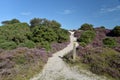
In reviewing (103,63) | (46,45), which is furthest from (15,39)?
(103,63)

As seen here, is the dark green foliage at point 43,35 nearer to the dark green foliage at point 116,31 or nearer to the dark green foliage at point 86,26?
the dark green foliage at point 116,31

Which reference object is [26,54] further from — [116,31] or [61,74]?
[116,31]

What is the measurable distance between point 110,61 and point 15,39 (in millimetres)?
15574

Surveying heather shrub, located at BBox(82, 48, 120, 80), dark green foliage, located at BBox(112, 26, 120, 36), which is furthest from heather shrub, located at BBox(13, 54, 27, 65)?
dark green foliage, located at BBox(112, 26, 120, 36)

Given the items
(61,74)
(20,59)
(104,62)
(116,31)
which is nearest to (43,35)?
(20,59)

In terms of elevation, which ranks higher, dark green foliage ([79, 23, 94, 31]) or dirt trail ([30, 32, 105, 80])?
dark green foliage ([79, 23, 94, 31])

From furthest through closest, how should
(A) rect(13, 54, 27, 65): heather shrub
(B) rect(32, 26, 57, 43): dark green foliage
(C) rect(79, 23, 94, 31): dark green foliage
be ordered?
1. (C) rect(79, 23, 94, 31): dark green foliage
2. (B) rect(32, 26, 57, 43): dark green foliage
3. (A) rect(13, 54, 27, 65): heather shrub

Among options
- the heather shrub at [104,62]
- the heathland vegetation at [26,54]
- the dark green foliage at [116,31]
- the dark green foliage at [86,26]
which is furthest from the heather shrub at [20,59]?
the dark green foliage at [86,26]

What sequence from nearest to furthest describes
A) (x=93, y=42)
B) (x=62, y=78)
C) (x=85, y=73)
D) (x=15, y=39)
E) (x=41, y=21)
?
(x=62, y=78) → (x=85, y=73) → (x=15, y=39) → (x=93, y=42) → (x=41, y=21)

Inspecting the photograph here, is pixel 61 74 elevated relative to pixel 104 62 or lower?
lower

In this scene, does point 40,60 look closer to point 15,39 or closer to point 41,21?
point 15,39

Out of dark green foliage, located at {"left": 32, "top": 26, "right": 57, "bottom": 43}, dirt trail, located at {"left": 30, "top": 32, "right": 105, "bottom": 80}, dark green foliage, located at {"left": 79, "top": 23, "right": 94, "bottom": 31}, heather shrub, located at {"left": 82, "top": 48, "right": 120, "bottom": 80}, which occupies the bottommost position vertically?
dirt trail, located at {"left": 30, "top": 32, "right": 105, "bottom": 80}

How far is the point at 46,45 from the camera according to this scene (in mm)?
22906

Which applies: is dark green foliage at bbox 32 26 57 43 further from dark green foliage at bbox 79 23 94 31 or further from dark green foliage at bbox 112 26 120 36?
dark green foliage at bbox 79 23 94 31
